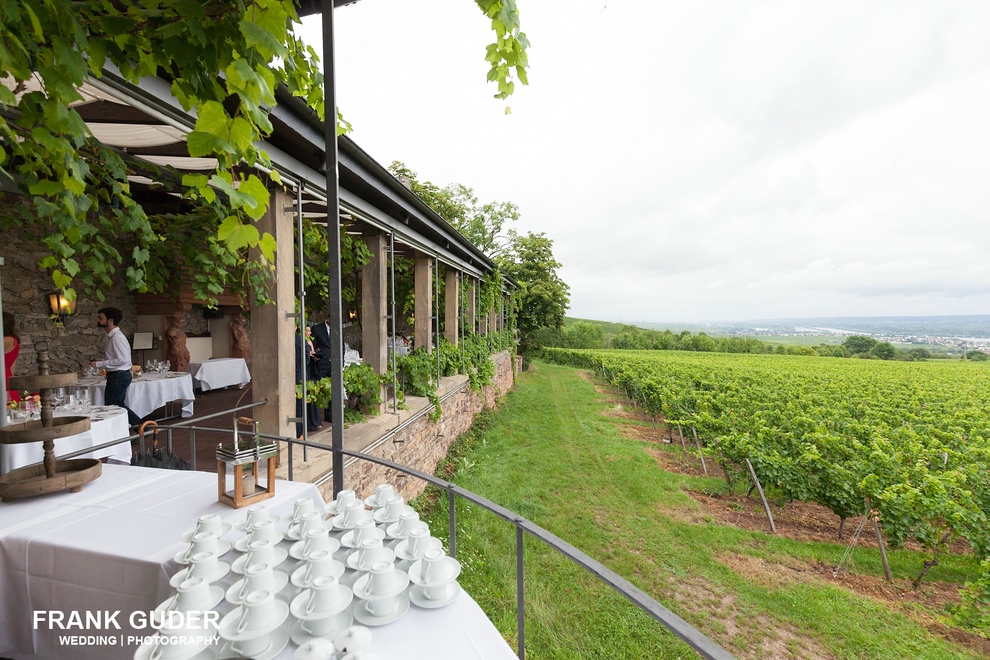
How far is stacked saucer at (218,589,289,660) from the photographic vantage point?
1016 millimetres

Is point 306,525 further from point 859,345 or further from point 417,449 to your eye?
point 859,345

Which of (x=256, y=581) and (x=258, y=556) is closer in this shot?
(x=256, y=581)

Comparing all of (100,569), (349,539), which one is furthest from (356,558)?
(100,569)

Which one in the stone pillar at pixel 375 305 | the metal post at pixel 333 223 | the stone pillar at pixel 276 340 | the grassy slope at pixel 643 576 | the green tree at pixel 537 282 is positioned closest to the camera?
the metal post at pixel 333 223

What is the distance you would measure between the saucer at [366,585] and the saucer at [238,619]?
18 centimetres

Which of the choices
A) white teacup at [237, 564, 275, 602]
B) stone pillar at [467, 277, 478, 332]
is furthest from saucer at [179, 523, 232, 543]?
stone pillar at [467, 277, 478, 332]

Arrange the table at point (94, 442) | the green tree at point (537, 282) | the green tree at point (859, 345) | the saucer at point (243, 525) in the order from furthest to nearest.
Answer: the green tree at point (859, 345) < the green tree at point (537, 282) < the table at point (94, 442) < the saucer at point (243, 525)

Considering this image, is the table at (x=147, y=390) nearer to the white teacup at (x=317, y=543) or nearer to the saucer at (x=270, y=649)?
the white teacup at (x=317, y=543)

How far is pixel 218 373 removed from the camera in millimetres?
8781

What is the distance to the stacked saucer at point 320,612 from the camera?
107 cm

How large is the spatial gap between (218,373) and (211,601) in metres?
9.13

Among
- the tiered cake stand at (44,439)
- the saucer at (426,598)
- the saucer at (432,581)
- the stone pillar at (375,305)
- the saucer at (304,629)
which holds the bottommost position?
the saucer at (426,598)

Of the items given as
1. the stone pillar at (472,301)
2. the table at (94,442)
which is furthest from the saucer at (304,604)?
the stone pillar at (472,301)

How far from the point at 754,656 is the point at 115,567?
4.53m
